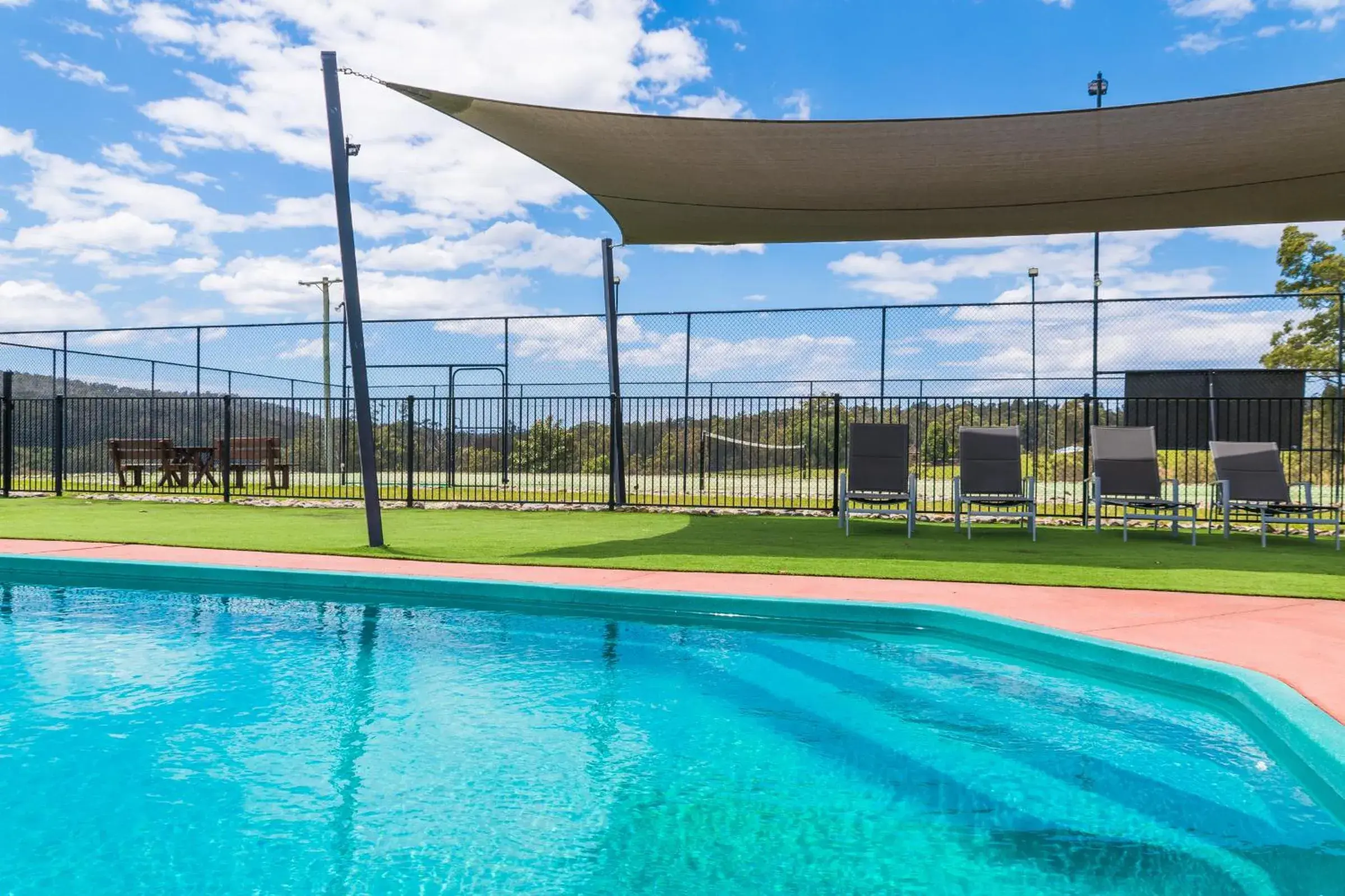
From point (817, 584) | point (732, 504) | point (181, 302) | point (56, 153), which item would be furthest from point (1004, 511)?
point (181, 302)

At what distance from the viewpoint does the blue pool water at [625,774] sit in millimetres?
2156

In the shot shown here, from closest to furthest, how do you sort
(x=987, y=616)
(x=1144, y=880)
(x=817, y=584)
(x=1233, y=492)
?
(x=1144, y=880)
(x=987, y=616)
(x=817, y=584)
(x=1233, y=492)

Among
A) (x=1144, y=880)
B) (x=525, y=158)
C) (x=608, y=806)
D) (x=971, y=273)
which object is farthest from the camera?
(x=971, y=273)

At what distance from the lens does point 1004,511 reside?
10680 mm

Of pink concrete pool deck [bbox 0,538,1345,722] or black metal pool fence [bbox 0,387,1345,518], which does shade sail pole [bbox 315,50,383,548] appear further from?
black metal pool fence [bbox 0,387,1345,518]

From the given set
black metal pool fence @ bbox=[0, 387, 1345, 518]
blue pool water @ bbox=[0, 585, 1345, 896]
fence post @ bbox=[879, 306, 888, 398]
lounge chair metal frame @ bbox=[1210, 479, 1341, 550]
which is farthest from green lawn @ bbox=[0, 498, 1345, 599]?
fence post @ bbox=[879, 306, 888, 398]

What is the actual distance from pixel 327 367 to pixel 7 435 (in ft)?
28.7

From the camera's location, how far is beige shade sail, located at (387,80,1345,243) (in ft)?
19.7

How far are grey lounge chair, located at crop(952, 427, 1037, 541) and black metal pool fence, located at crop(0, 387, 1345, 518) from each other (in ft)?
2.19

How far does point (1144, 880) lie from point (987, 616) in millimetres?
2178

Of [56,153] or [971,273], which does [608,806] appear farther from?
[56,153]

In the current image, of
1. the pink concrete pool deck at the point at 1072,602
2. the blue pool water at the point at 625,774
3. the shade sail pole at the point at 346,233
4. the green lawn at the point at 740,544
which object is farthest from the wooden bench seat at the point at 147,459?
the blue pool water at the point at 625,774

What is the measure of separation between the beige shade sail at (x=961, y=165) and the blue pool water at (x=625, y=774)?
3.83m

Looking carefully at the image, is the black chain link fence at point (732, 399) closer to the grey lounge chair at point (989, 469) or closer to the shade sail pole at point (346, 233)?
the grey lounge chair at point (989, 469)
